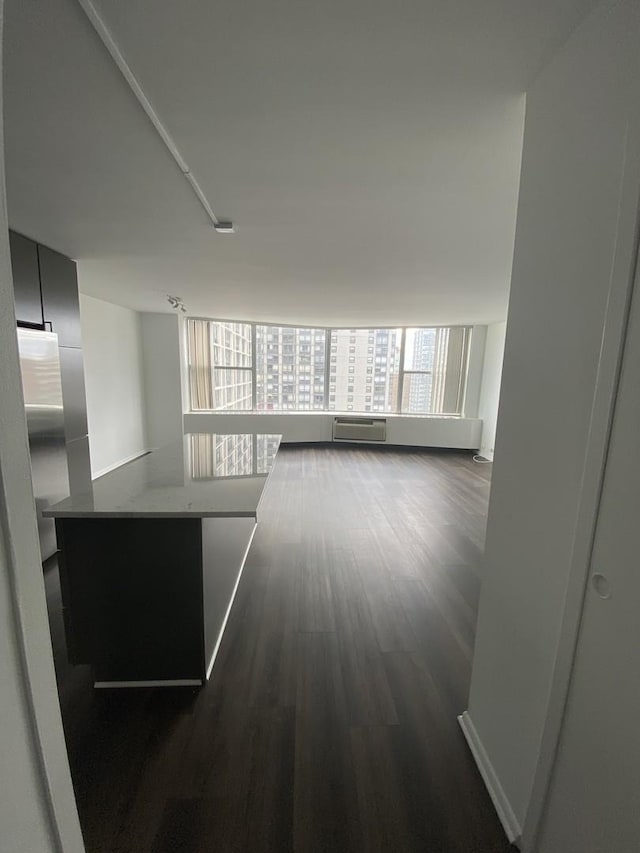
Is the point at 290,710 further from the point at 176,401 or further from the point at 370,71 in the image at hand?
the point at 176,401

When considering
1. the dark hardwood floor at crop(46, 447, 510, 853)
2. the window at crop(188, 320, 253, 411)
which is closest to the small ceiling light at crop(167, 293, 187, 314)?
the window at crop(188, 320, 253, 411)

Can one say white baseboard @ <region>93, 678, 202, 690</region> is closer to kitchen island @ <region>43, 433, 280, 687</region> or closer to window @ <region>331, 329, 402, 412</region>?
kitchen island @ <region>43, 433, 280, 687</region>

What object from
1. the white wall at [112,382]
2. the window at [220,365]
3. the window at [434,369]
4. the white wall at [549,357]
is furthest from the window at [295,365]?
the white wall at [549,357]

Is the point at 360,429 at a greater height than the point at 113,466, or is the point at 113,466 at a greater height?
the point at 360,429

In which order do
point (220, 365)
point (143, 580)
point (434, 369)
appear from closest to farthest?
point (143, 580) → point (220, 365) → point (434, 369)

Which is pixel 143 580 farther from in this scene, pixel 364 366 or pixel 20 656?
pixel 364 366

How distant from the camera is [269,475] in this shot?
6.05 ft

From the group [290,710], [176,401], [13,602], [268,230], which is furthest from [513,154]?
[176,401]

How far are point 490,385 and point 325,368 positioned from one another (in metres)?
3.40

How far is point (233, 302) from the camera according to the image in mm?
5008

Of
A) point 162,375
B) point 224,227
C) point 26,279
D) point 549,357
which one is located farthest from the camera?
point 162,375

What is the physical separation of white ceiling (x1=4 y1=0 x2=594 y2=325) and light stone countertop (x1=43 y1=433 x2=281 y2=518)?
1.59 meters

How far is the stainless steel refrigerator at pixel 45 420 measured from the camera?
2629 millimetres

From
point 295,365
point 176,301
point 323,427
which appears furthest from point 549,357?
point 295,365
